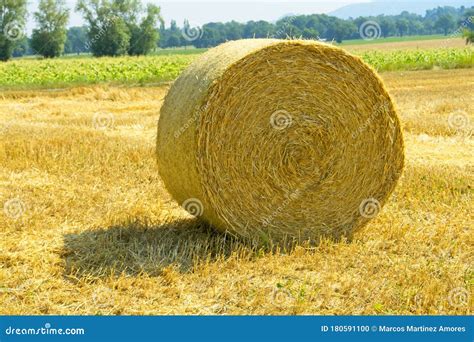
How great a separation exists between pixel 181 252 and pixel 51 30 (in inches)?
2410

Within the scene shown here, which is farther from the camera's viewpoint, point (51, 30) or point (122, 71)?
point (51, 30)

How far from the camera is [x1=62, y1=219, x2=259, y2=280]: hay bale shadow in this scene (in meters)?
5.75

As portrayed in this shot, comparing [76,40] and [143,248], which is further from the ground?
[76,40]

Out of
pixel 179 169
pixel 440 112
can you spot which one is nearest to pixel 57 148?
pixel 179 169

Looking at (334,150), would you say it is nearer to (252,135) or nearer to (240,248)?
(252,135)

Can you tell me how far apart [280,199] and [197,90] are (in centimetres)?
127

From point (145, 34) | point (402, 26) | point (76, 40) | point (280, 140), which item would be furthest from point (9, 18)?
point (280, 140)

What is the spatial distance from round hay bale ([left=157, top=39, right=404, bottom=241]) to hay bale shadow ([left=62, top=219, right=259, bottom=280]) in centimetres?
23

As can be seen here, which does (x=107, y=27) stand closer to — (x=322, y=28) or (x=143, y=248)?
(x=322, y=28)

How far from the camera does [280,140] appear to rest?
6.54 meters

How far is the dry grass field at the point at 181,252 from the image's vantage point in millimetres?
5078

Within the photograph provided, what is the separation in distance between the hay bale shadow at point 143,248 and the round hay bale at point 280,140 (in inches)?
8.9

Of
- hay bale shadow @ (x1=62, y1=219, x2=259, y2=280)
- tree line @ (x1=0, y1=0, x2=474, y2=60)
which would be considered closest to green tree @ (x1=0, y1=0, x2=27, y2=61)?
tree line @ (x1=0, y1=0, x2=474, y2=60)

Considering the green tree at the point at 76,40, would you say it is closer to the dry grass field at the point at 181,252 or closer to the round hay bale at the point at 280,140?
the dry grass field at the point at 181,252
